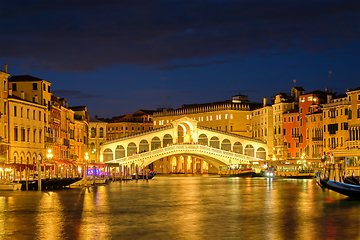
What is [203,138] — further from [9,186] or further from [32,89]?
[9,186]

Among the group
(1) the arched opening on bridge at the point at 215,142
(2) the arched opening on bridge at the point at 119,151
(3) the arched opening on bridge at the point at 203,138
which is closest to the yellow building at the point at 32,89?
(2) the arched opening on bridge at the point at 119,151

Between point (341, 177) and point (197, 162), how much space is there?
249ft

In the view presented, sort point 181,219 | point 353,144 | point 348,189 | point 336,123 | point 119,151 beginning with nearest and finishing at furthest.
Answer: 1. point 181,219
2. point 348,189
3. point 353,144
4. point 336,123
5. point 119,151

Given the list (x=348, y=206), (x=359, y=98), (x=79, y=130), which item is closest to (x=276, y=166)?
(x=359, y=98)

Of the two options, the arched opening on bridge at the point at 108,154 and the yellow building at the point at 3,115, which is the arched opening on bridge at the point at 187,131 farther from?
the yellow building at the point at 3,115

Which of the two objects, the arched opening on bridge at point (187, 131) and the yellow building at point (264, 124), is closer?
the yellow building at point (264, 124)

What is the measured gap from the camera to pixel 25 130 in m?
54.4

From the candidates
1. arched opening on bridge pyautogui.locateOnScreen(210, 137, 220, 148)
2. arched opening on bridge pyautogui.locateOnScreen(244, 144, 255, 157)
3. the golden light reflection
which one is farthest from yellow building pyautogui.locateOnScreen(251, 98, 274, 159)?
the golden light reflection

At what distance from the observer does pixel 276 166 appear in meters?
78.2

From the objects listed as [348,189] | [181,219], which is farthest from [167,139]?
[181,219]

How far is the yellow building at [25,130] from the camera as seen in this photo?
2026 inches

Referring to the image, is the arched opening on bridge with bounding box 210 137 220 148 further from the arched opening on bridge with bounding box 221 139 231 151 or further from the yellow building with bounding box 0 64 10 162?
the yellow building with bounding box 0 64 10 162

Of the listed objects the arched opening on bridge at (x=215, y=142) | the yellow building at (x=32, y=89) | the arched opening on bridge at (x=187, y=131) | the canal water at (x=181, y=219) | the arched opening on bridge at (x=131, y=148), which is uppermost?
the yellow building at (x=32, y=89)

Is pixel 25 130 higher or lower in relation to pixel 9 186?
higher
